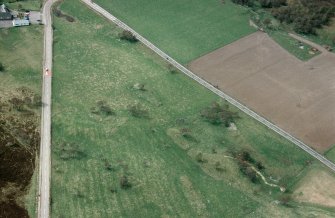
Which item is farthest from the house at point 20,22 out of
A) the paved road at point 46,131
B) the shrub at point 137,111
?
the shrub at point 137,111

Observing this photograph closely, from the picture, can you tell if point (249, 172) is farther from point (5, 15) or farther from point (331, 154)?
point (5, 15)

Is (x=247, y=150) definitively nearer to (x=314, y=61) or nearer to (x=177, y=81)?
(x=177, y=81)

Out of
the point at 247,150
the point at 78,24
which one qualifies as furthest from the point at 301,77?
the point at 78,24

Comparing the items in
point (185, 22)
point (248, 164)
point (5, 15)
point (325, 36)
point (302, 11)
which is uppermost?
point (5, 15)

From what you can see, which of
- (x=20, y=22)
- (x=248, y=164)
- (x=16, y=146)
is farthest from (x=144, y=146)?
(x=20, y=22)

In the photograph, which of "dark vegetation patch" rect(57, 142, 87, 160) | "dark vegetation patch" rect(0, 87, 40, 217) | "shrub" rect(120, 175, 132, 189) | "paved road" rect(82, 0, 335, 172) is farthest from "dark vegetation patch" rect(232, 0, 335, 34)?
"dark vegetation patch" rect(57, 142, 87, 160)
